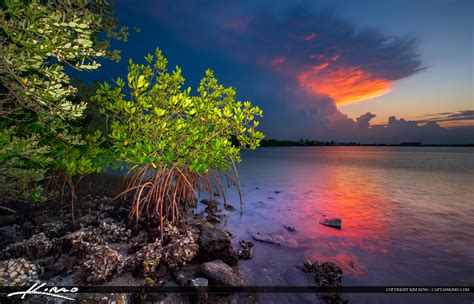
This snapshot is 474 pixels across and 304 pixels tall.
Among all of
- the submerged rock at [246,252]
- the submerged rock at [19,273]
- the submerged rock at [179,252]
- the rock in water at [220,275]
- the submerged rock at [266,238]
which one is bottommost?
the submerged rock at [266,238]

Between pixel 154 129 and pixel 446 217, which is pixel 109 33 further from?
pixel 446 217

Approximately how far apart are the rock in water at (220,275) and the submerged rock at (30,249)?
14.1ft

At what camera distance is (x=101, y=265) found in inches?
205

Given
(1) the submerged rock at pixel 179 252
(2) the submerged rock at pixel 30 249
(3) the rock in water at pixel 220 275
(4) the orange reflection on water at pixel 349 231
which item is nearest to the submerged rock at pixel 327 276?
(4) the orange reflection on water at pixel 349 231

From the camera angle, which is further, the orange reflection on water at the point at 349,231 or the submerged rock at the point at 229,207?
the submerged rock at the point at 229,207

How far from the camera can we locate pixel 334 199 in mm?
17562

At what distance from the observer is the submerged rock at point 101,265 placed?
16.6 feet

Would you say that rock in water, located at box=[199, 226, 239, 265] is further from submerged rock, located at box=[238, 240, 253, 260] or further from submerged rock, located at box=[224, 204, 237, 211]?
submerged rock, located at box=[224, 204, 237, 211]

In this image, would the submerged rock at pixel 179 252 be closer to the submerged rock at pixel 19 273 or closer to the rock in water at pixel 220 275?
the rock in water at pixel 220 275

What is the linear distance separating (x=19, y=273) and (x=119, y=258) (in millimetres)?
1929

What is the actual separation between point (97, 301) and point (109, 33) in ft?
22.3

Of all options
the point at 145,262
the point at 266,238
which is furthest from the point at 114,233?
the point at 266,238

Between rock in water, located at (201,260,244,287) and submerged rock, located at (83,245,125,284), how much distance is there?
2178 millimetres

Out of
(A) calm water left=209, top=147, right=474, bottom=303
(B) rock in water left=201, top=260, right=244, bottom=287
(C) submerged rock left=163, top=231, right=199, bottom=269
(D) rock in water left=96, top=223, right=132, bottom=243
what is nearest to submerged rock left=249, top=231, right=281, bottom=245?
(A) calm water left=209, top=147, right=474, bottom=303
